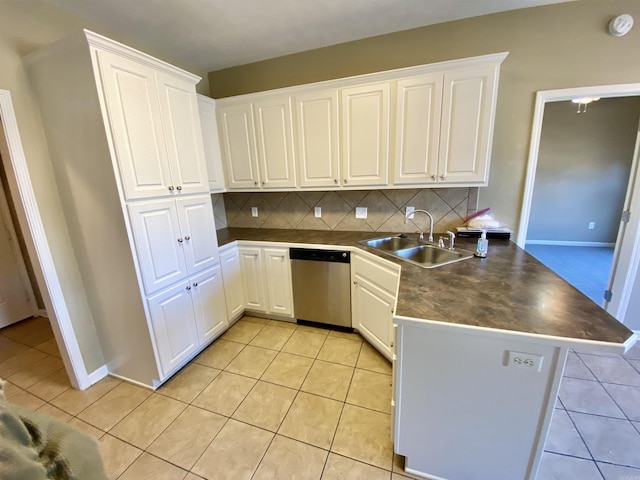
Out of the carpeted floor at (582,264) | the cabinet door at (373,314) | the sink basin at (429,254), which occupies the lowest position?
the carpeted floor at (582,264)

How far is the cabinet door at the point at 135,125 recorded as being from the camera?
1561 millimetres

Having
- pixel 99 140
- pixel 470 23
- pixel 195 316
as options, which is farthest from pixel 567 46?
pixel 195 316

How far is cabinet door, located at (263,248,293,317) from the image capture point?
2.58 meters

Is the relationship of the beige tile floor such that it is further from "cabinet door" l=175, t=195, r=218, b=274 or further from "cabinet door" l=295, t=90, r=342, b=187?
"cabinet door" l=295, t=90, r=342, b=187

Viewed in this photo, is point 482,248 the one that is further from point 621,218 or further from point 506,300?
point 621,218

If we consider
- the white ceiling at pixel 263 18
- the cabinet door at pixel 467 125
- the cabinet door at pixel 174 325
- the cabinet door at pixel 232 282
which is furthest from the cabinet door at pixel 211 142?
the cabinet door at pixel 467 125

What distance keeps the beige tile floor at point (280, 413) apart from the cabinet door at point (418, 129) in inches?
61.9

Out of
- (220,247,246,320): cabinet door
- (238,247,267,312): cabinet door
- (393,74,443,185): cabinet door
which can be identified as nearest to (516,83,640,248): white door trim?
(393,74,443,185): cabinet door

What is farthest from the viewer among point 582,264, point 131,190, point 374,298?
point 582,264

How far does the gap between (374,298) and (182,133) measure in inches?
77.0

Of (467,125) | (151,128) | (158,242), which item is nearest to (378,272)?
(467,125)

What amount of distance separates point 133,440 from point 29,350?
6.06 feet

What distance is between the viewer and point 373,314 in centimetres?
218

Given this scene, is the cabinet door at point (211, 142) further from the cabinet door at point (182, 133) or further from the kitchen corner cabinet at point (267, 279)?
the kitchen corner cabinet at point (267, 279)
